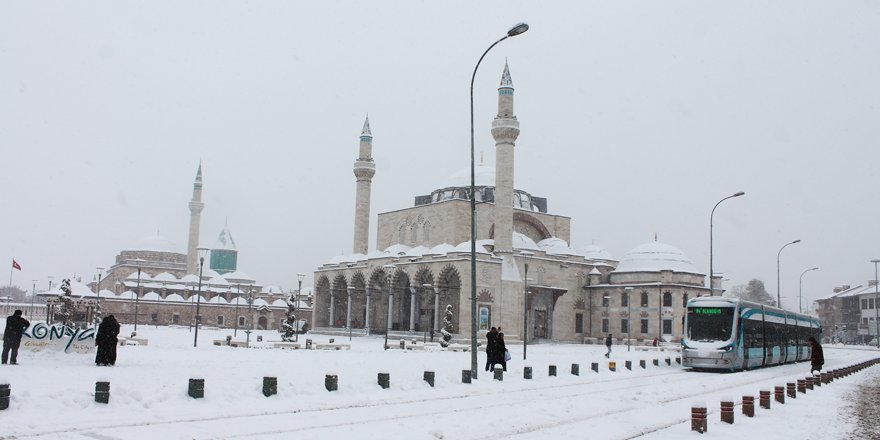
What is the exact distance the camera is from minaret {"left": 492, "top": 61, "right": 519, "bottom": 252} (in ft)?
172

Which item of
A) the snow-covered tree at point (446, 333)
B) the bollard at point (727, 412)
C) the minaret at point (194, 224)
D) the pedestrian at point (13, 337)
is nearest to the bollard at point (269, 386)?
the pedestrian at point (13, 337)

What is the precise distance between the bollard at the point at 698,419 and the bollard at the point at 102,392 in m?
9.31

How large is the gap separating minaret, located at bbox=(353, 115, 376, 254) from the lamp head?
153 feet

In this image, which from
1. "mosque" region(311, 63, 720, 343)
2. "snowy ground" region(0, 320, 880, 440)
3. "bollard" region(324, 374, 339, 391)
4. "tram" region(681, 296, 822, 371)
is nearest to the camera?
"snowy ground" region(0, 320, 880, 440)

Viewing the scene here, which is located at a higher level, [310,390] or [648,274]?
[648,274]

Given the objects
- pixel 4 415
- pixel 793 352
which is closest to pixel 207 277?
pixel 793 352

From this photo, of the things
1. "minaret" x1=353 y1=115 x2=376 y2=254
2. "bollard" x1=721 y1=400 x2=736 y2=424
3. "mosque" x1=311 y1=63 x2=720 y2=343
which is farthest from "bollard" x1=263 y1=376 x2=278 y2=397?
"minaret" x1=353 y1=115 x2=376 y2=254

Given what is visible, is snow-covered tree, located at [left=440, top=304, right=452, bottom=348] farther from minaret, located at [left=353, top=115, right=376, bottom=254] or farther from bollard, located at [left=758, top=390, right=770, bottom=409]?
bollard, located at [left=758, top=390, right=770, bottom=409]

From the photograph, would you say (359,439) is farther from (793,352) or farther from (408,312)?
(408,312)

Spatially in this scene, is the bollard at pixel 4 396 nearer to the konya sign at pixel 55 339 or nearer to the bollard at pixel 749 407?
the konya sign at pixel 55 339

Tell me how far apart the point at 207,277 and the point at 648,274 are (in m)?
57.7

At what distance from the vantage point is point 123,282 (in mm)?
86875

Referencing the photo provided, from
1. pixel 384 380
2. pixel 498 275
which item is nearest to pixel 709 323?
pixel 384 380

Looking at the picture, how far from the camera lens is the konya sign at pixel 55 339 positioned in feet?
58.4
